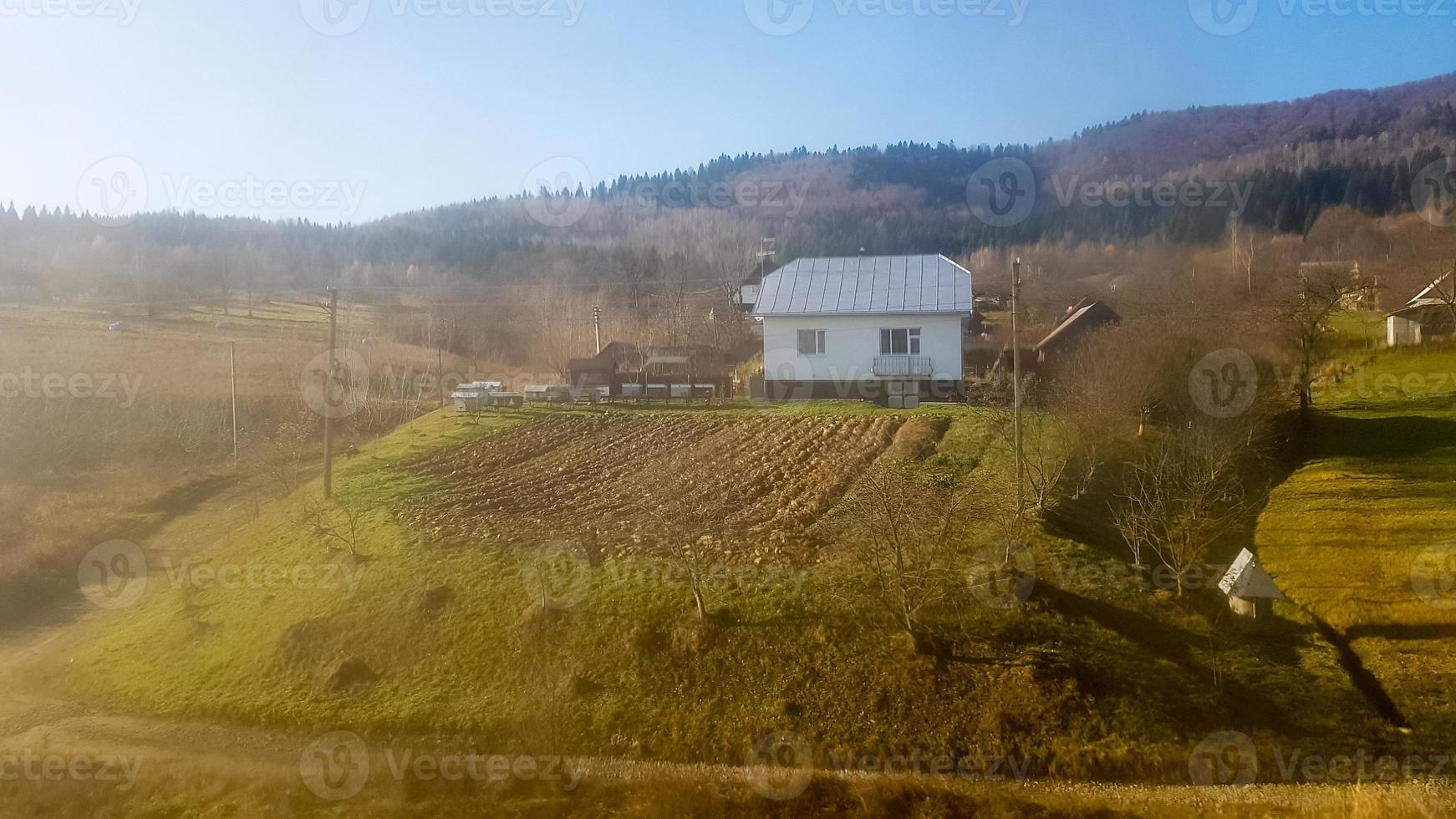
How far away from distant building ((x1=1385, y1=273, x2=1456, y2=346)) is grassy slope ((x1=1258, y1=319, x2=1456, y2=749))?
6.43 metres

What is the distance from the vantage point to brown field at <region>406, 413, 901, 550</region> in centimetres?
1554

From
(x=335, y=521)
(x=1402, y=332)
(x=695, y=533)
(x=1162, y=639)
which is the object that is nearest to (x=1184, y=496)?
(x=1162, y=639)

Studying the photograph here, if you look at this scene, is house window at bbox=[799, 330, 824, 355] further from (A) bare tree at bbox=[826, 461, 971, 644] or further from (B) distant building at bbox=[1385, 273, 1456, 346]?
(B) distant building at bbox=[1385, 273, 1456, 346]

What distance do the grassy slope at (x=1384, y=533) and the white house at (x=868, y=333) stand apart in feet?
33.0

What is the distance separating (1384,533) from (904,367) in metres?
13.4

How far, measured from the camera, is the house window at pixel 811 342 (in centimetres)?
2727

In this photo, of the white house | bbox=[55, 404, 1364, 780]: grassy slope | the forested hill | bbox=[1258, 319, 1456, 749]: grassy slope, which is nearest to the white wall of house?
the white house

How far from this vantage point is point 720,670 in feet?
37.9

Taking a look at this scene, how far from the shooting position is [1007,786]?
972 cm

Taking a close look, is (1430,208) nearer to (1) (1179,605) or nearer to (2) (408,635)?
(1) (1179,605)

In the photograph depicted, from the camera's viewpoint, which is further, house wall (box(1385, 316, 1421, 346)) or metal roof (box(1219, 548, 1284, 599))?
house wall (box(1385, 316, 1421, 346))

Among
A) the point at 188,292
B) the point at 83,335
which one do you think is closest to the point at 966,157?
the point at 188,292

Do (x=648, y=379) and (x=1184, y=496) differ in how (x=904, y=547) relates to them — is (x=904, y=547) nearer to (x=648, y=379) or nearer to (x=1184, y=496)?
(x=1184, y=496)

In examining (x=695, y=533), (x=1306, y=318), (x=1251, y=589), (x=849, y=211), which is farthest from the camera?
(x=849, y=211)
